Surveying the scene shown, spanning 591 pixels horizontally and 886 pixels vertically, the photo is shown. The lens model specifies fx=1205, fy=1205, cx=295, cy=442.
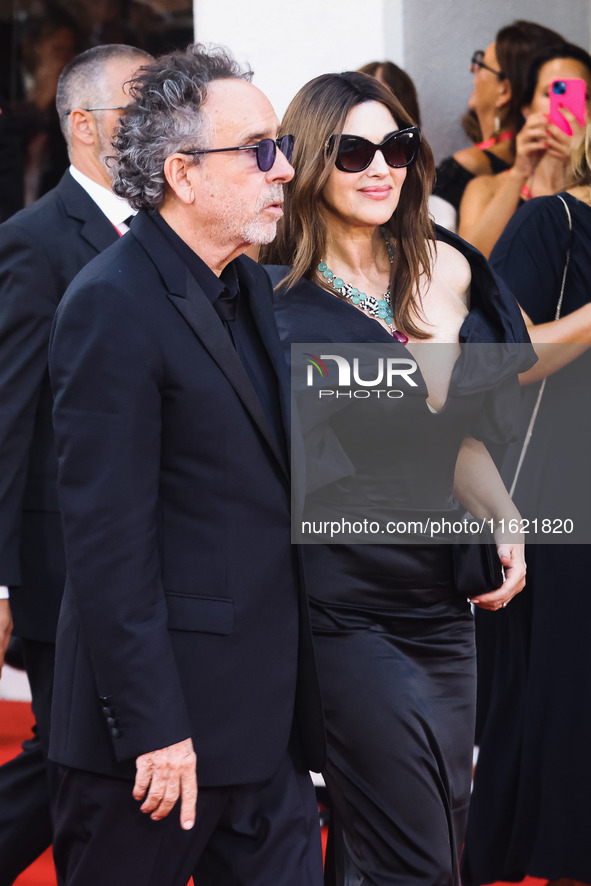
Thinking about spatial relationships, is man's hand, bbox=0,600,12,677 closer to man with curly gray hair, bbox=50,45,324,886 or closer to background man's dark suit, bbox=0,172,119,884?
background man's dark suit, bbox=0,172,119,884

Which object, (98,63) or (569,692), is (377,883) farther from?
(98,63)

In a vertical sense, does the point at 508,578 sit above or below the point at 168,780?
above

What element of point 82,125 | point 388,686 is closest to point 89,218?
point 82,125

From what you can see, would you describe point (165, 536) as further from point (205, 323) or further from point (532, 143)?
point (532, 143)

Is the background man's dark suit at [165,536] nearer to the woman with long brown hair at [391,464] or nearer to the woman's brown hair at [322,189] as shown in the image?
the woman with long brown hair at [391,464]

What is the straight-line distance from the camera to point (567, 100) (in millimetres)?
3438

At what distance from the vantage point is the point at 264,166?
2045 mm

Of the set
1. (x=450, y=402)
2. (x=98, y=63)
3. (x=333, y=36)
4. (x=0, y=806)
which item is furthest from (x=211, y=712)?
(x=333, y=36)

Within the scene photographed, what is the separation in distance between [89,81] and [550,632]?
6.12ft

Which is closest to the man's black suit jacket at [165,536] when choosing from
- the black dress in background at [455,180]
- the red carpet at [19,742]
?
the red carpet at [19,742]

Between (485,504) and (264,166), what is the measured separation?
3.23 feet

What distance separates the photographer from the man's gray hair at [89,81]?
3.09 meters

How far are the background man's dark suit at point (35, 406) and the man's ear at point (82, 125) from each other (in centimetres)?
16

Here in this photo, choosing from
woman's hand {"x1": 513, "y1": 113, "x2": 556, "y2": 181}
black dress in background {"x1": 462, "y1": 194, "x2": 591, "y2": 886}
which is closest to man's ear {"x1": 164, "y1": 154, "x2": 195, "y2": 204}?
black dress in background {"x1": 462, "y1": 194, "x2": 591, "y2": 886}
